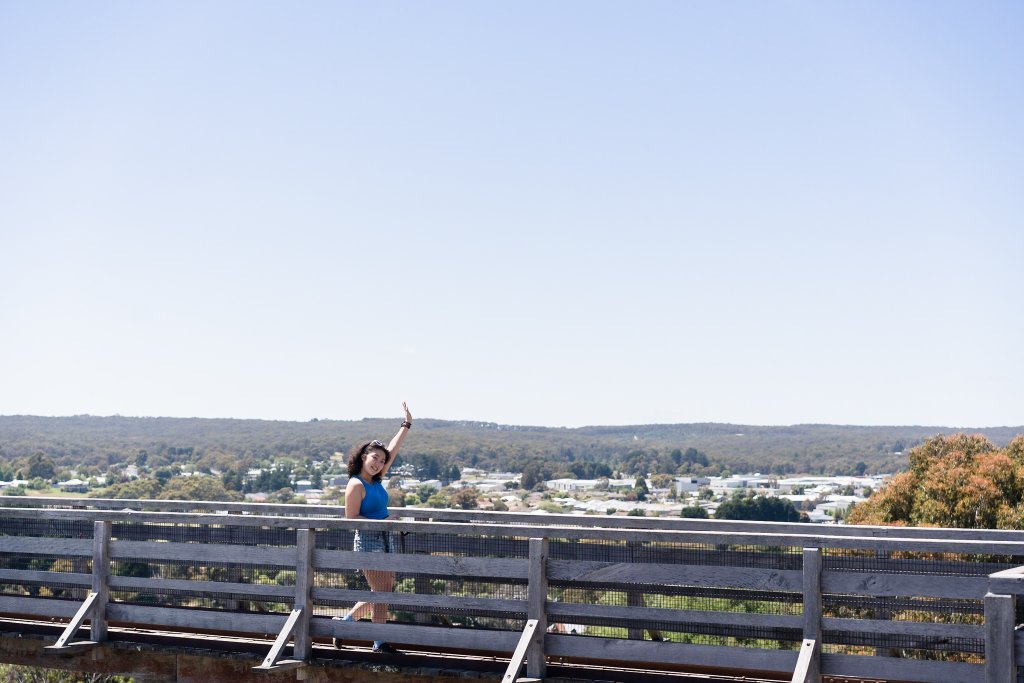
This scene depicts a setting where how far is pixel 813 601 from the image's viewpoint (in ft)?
25.7

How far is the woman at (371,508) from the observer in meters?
9.49

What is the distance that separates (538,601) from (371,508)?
199 centimetres

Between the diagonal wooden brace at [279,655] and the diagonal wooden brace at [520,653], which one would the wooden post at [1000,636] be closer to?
the diagonal wooden brace at [520,653]

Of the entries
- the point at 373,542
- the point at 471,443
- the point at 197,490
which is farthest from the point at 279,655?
the point at 471,443

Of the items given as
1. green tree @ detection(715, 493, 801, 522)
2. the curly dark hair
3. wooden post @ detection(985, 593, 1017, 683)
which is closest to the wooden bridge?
wooden post @ detection(985, 593, 1017, 683)

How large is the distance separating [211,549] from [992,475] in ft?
55.5

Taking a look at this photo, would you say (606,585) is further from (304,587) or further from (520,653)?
(304,587)

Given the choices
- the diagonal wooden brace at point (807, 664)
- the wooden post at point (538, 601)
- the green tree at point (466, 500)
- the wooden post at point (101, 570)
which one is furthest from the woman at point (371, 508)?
the green tree at point (466, 500)

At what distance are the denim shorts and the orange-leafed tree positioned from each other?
14594 millimetres

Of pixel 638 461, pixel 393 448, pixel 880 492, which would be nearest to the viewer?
pixel 393 448

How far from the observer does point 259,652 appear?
31.3 ft

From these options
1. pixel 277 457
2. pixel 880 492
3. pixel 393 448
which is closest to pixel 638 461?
pixel 277 457

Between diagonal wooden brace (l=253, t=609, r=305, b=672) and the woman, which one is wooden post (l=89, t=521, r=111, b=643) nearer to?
diagonal wooden brace (l=253, t=609, r=305, b=672)

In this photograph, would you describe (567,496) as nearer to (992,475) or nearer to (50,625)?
(992,475)
